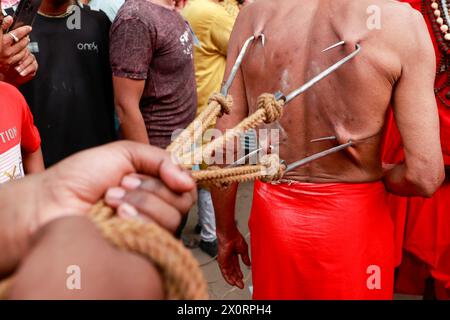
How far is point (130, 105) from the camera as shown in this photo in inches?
81.3

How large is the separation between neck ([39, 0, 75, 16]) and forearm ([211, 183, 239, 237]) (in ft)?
3.75

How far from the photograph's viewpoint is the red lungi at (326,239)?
151 cm

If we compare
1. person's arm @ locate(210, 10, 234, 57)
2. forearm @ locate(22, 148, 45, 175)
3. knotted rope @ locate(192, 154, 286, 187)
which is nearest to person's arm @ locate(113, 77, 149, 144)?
forearm @ locate(22, 148, 45, 175)

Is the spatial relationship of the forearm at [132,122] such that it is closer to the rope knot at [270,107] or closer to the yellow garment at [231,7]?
the rope knot at [270,107]

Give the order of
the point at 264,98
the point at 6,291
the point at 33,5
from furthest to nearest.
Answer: the point at 33,5, the point at 264,98, the point at 6,291

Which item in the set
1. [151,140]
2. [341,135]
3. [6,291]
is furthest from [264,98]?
[151,140]

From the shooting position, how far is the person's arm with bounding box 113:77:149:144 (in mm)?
2043

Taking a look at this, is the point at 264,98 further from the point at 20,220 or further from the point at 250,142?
the point at 20,220

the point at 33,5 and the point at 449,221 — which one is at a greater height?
the point at 33,5

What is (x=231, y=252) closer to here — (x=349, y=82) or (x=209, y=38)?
(x=349, y=82)

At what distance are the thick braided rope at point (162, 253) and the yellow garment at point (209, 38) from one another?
7.67 ft

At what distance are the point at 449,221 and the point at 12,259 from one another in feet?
6.38

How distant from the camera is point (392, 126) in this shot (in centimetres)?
206

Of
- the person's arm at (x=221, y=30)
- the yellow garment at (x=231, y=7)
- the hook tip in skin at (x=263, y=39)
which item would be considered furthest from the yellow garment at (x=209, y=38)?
the hook tip in skin at (x=263, y=39)
